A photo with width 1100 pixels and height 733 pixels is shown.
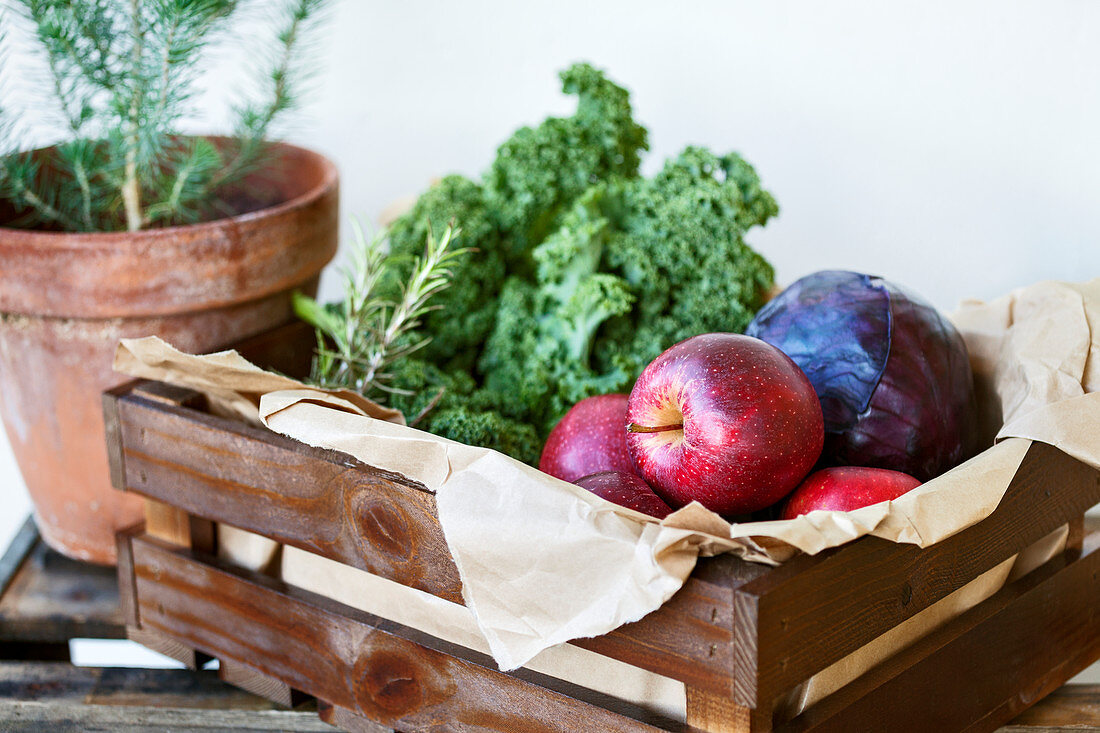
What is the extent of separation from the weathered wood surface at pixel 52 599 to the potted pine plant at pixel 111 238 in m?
0.02

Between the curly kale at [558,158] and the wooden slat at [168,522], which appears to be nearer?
the wooden slat at [168,522]

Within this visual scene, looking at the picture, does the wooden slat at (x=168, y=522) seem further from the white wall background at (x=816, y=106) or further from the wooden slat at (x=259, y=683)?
the white wall background at (x=816, y=106)

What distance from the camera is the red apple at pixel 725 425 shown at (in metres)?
0.62

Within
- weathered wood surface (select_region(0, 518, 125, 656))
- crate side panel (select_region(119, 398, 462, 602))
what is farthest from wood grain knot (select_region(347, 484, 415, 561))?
weathered wood surface (select_region(0, 518, 125, 656))

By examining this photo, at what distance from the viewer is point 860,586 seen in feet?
1.90

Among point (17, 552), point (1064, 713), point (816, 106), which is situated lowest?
point (17, 552)

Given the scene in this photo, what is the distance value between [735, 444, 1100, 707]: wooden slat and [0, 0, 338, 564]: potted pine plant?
588mm

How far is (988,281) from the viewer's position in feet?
3.78

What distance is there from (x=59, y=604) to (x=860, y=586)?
0.74 meters

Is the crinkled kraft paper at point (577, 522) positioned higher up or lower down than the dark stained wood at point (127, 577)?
higher up

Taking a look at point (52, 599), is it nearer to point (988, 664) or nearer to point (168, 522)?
point (168, 522)

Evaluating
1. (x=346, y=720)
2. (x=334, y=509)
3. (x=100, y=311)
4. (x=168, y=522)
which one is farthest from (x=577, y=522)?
(x=100, y=311)

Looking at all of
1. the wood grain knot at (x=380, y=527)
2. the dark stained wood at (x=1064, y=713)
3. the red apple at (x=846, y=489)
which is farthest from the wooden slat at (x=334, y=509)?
the dark stained wood at (x=1064, y=713)

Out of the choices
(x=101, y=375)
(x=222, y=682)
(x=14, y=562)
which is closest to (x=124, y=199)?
(x=101, y=375)
